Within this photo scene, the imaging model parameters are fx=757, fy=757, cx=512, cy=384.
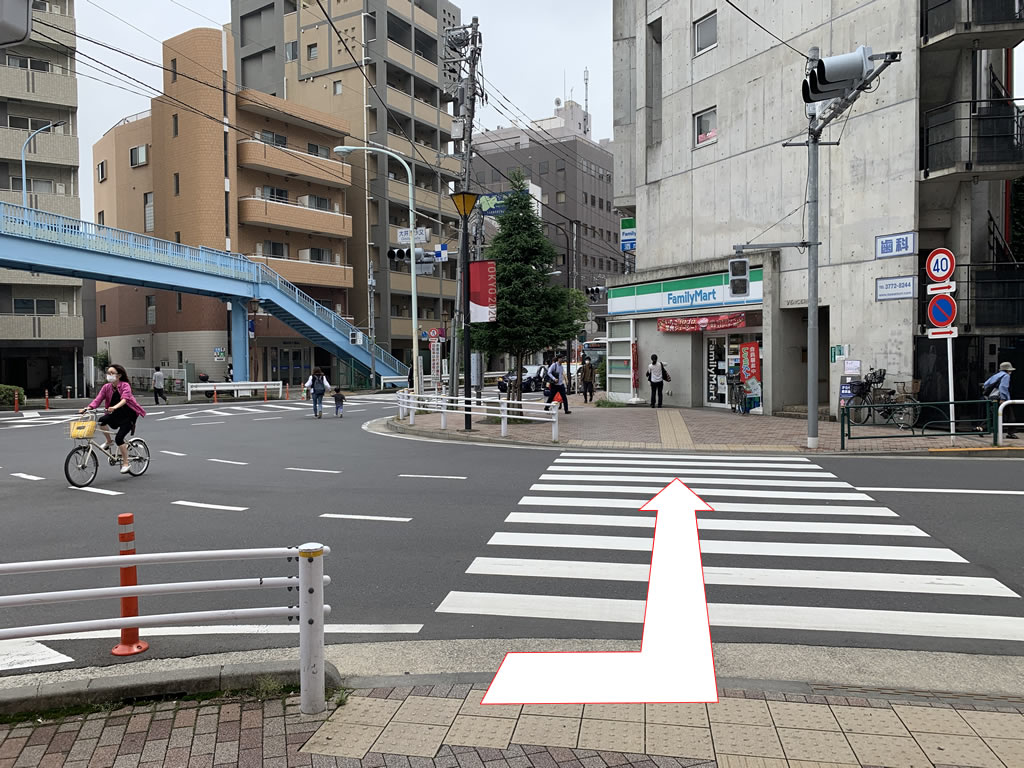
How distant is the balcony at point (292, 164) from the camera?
40.5 m

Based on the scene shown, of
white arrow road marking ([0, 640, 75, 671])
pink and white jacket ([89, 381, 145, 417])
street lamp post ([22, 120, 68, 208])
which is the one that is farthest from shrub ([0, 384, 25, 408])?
white arrow road marking ([0, 640, 75, 671])

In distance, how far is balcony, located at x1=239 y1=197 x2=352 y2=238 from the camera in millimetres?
40625

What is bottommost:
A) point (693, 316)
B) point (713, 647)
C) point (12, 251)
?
point (713, 647)

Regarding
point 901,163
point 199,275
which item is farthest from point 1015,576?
point 199,275

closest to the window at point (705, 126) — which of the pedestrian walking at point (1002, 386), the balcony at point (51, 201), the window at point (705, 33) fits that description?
the window at point (705, 33)

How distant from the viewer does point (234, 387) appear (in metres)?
35.2

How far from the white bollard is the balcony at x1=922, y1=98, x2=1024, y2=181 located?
17775 mm

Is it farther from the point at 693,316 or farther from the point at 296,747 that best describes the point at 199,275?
the point at 296,747

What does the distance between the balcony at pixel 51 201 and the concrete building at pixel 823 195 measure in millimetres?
28695

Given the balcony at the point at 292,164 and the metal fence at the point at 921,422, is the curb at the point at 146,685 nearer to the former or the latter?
the metal fence at the point at 921,422

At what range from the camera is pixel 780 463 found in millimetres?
12805

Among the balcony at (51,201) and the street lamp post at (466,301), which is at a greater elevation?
the balcony at (51,201)

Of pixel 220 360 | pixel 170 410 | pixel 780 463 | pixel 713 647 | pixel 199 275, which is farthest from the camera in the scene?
pixel 220 360

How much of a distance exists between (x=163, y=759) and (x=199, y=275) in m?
32.5
